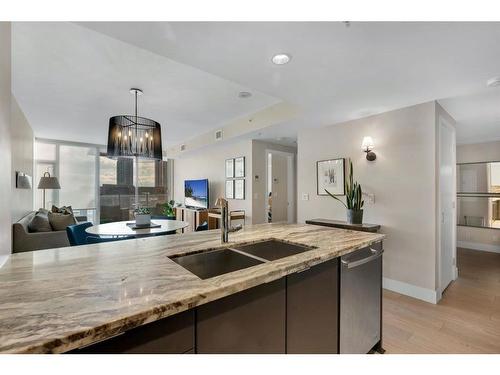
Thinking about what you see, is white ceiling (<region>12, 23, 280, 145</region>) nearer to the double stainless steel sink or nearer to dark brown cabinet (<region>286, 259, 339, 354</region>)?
the double stainless steel sink

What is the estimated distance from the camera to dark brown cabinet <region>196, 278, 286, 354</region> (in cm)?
84

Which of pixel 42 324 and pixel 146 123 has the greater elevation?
pixel 146 123

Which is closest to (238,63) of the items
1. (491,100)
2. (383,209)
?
(383,209)

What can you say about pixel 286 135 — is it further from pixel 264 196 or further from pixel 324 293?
pixel 324 293

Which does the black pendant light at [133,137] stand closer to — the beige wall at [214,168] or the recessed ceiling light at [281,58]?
the recessed ceiling light at [281,58]

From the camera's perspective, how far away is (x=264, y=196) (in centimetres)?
503

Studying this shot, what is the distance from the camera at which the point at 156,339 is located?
725 millimetres

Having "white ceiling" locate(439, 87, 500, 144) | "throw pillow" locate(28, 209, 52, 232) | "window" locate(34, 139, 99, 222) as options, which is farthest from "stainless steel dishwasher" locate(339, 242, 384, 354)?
"window" locate(34, 139, 99, 222)

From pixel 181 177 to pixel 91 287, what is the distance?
6782mm

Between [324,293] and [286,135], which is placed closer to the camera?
[324,293]

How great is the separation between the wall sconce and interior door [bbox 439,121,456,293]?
692 mm

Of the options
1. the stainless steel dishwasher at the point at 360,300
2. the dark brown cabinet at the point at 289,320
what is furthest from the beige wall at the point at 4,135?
the stainless steel dishwasher at the point at 360,300

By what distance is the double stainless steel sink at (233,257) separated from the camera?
1324 mm

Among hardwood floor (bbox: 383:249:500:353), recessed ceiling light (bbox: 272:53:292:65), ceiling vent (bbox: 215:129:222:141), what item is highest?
ceiling vent (bbox: 215:129:222:141)
